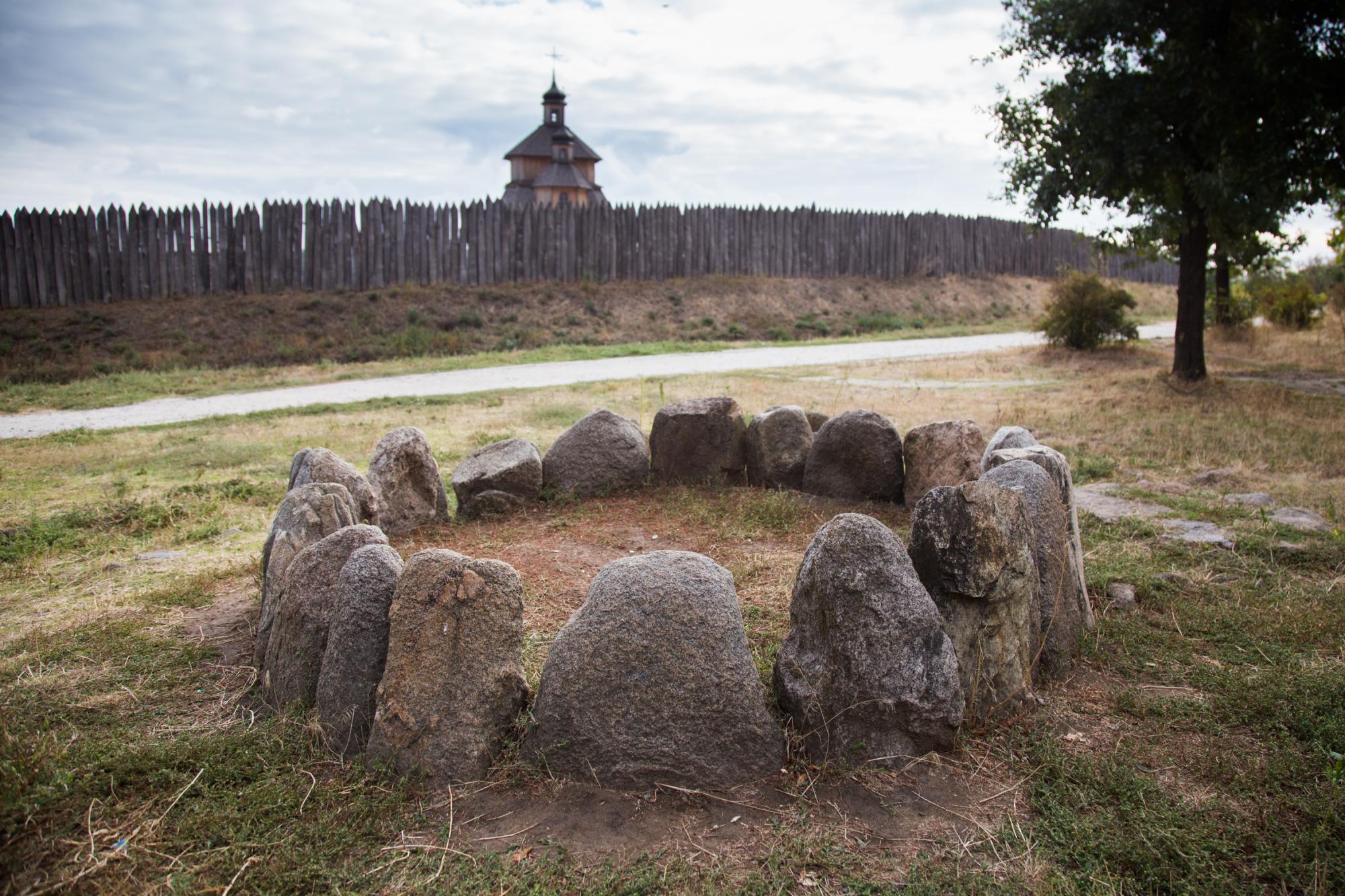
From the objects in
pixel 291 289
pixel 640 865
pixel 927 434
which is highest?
pixel 291 289

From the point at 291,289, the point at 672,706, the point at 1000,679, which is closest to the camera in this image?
the point at 672,706

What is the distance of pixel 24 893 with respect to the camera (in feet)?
8.30

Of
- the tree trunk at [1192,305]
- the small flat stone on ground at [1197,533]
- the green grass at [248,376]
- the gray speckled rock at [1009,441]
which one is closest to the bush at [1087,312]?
the tree trunk at [1192,305]

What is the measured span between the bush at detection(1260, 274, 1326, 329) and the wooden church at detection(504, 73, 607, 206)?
31.0m

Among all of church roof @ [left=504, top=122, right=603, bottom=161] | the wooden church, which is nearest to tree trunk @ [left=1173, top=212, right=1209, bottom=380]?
the wooden church

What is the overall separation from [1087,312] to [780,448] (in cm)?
1095

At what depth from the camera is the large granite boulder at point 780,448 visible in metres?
6.83

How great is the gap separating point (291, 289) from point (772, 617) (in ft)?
60.4

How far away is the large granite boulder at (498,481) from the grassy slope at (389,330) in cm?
789

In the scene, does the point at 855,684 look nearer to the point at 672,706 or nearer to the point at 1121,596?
the point at 672,706

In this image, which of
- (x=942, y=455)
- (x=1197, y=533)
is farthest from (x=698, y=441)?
(x=1197, y=533)

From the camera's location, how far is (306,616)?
11.6ft

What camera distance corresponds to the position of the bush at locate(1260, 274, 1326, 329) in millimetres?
19328

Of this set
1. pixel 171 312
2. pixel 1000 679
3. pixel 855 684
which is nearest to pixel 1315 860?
Answer: pixel 1000 679
